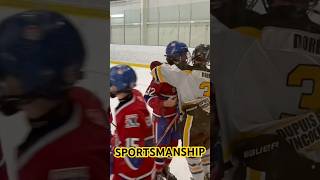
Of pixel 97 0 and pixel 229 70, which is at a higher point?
pixel 97 0

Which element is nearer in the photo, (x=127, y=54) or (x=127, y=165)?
(x=127, y=165)

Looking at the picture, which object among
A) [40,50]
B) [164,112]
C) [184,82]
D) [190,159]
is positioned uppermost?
[40,50]

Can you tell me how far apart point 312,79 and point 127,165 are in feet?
5.21

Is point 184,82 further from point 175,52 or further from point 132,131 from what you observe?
point 132,131

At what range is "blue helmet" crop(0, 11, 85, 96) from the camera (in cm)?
94

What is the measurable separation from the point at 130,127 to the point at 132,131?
0.04 metres

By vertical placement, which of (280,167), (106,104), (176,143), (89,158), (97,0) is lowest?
(176,143)

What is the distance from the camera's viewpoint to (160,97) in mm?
3750

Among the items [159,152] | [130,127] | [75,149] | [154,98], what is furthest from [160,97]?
[75,149]

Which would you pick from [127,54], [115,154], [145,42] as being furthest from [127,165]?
[145,42]

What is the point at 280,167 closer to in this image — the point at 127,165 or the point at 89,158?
the point at 89,158

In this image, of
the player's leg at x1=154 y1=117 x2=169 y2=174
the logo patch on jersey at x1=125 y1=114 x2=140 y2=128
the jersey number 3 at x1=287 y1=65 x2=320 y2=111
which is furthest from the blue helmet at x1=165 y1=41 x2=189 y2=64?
the jersey number 3 at x1=287 y1=65 x2=320 y2=111

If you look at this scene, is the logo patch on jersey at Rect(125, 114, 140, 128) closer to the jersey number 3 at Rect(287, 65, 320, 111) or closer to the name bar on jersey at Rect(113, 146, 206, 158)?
the name bar on jersey at Rect(113, 146, 206, 158)

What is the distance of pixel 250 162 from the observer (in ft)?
4.97
